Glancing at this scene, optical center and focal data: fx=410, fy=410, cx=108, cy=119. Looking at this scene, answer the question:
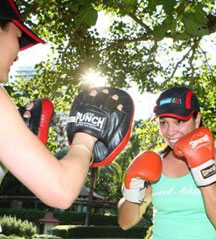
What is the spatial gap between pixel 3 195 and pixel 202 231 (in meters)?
31.0

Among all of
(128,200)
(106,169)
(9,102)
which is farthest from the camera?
(106,169)

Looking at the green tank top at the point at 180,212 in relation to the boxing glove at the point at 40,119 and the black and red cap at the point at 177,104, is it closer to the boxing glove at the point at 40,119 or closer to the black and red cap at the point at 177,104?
the black and red cap at the point at 177,104

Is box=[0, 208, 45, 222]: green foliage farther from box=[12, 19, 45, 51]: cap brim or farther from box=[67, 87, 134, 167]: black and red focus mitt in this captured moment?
box=[67, 87, 134, 167]: black and red focus mitt

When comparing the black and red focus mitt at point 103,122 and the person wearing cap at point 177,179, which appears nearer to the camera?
the black and red focus mitt at point 103,122

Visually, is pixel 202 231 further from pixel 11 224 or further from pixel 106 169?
pixel 106 169

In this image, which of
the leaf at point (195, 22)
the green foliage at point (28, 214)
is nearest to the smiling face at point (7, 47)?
the leaf at point (195, 22)

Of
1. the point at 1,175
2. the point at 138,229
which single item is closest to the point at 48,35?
the point at 1,175

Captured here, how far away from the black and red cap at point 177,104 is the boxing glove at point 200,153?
0.21 m

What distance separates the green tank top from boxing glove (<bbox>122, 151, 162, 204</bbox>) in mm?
106

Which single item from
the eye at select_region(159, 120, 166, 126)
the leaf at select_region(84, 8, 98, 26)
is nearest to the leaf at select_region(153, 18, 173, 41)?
the leaf at select_region(84, 8, 98, 26)

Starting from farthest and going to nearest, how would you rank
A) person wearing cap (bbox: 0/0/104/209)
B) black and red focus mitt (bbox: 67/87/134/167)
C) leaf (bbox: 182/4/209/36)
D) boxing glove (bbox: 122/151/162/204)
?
leaf (bbox: 182/4/209/36), boxing glove (bbox: 122/151/162/204), black and red focus mitt (bbox: 67/87/134/167), person wearing cap (bbox: 0/0/104/209)

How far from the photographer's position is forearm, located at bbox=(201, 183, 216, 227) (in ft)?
7.29

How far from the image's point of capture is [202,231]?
231cm

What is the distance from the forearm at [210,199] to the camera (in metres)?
2.22
